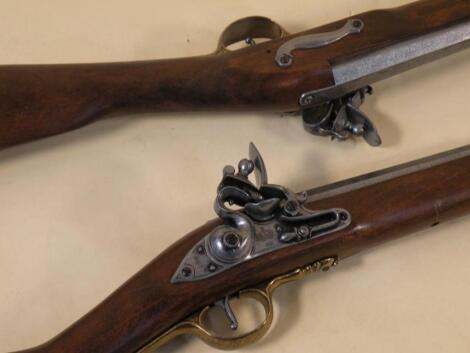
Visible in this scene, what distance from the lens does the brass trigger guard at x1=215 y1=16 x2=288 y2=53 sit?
3.13 metres

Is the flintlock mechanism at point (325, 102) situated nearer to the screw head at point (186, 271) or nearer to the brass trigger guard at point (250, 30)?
the brass trigger guard at point (250, 30)

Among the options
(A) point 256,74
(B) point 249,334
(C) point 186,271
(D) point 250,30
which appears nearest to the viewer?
(C) point 186,271


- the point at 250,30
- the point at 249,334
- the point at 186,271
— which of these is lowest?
the point at 249,334

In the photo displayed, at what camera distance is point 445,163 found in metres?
2.67

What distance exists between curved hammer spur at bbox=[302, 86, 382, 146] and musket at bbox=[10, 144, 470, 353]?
404mm

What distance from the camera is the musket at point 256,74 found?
111 inches

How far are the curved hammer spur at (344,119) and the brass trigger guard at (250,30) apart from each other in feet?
1.27

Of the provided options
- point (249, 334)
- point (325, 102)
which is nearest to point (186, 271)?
point (249, 334)

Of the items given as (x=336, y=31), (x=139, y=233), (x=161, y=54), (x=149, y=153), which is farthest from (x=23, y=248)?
(x=336, y=31)

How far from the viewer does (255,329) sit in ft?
8.59

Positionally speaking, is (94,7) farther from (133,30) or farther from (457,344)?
(457,344)

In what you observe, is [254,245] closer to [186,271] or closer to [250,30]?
[186,271]

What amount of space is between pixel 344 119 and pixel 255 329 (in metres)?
0.99

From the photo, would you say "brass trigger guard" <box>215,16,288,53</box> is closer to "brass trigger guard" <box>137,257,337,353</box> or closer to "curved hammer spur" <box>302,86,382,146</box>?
"curved hammer spur" <box>302,86,382,146</box>
